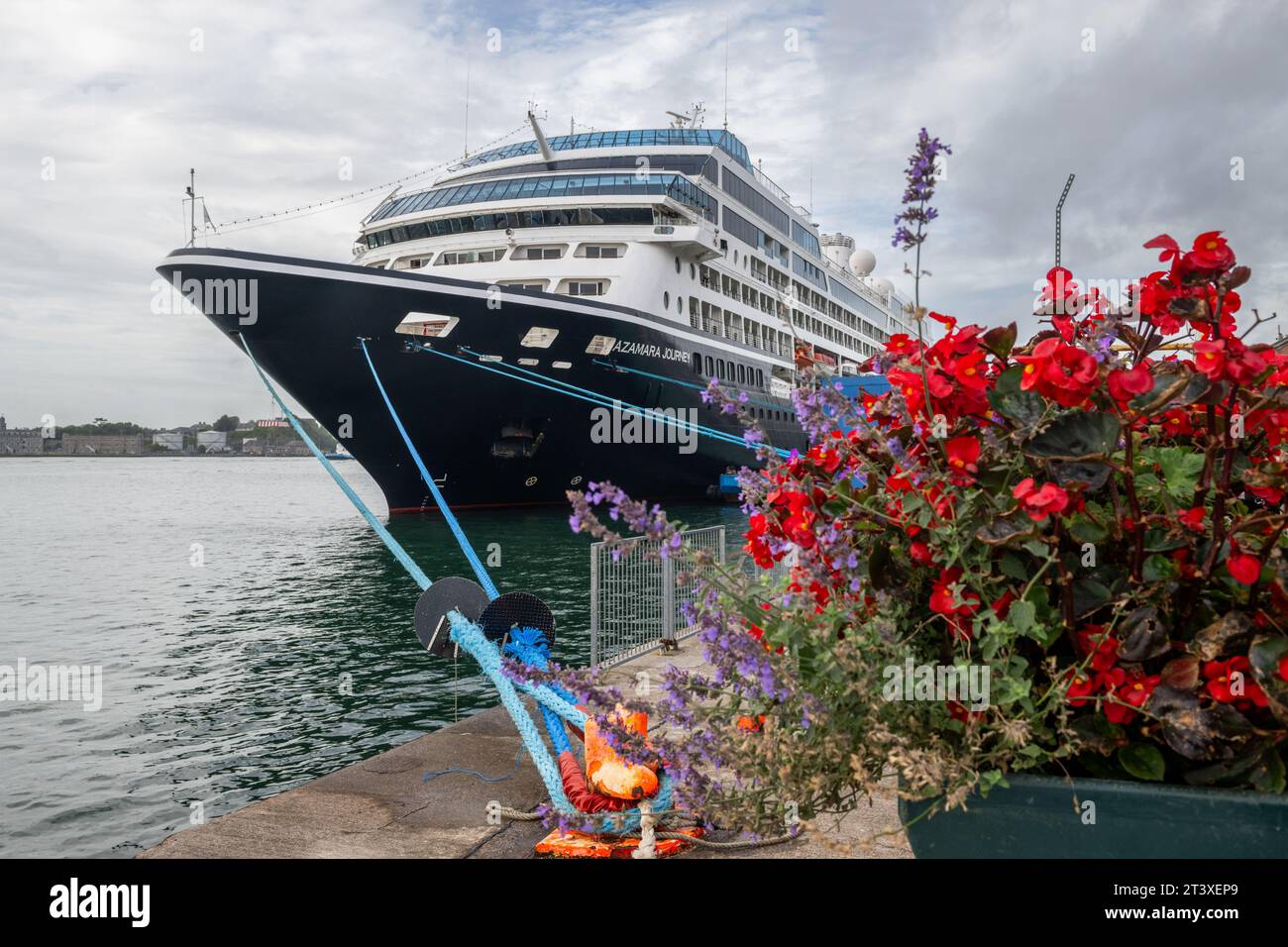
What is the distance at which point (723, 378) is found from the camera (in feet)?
106

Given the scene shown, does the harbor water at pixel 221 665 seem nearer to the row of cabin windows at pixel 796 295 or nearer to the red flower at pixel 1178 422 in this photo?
the red flower at pixel 1178 422

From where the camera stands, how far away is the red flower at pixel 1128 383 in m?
1.50

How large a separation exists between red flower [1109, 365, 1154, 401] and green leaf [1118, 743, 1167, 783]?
0.60m

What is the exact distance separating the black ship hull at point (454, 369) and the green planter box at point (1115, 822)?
20927 millimetres

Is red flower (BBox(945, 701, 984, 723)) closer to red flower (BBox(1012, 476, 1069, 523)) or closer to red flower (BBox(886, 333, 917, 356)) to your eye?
red flower (BBox(1012, 476, 1069, 523))

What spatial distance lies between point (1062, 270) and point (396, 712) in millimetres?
9214

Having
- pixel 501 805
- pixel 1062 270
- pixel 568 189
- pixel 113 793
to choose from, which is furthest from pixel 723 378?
pixel 1062 270

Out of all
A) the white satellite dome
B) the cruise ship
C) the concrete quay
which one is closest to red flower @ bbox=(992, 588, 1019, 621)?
the concrete quay

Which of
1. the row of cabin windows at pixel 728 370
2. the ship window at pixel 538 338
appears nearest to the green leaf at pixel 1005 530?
the ship window at pixel 538 338

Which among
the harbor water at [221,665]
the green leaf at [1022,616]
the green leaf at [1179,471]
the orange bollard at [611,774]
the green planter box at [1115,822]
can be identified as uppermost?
the green leaf at [1179,471]

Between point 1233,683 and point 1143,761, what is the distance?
20 cm

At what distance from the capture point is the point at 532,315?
82.9 feet

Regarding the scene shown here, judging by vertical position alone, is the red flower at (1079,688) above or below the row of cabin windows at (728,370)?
below

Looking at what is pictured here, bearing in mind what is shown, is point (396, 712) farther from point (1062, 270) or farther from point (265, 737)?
point (1062, 270)
